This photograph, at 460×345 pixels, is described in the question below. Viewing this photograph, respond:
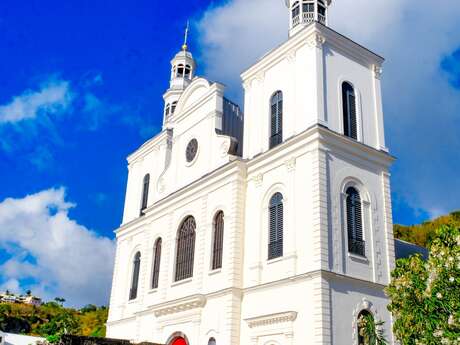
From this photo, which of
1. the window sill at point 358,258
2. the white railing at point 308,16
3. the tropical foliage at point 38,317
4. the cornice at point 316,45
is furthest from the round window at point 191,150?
the tropical foliage at point 38,317

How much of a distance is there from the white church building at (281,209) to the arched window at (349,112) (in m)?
0.06

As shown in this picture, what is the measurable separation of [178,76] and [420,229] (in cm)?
3385

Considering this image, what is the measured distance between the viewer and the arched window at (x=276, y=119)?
25625 mm

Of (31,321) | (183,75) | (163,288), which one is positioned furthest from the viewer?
(31,321)

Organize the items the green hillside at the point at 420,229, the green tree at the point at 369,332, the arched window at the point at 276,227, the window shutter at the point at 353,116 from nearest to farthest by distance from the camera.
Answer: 1. the green tree at the point at 369,332
2. the arched window at the point at 276,227
3. the window shutter at the point at 353,116
4. the green hillside at the point at 420,229

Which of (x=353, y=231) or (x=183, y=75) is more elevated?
(x=183, y=75)

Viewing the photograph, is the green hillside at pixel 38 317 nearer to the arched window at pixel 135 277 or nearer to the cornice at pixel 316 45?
the arched window at pixel 135 277

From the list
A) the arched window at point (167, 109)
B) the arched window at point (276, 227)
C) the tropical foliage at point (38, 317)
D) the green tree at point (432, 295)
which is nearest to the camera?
the green tree at point (432, 295)

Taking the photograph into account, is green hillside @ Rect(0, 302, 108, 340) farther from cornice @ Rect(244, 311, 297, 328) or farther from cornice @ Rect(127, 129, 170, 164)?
cornice @ Rect(244, 311, 297, 328)

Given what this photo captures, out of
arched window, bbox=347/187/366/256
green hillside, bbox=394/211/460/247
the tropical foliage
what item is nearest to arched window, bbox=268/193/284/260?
arched window, bbox=347/187/366/256

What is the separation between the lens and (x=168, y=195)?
1214 inches

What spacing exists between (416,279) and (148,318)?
16.3 metres

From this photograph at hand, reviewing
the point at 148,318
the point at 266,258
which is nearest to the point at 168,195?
the point at 148,318

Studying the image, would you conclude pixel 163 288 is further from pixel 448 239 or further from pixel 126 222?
pixel 448 239
